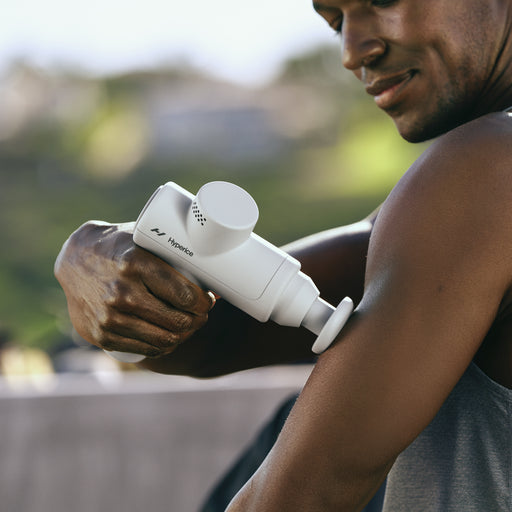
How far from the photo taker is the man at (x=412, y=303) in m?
0.89

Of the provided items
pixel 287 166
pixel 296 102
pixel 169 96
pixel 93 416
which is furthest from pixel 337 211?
pixel 93 416

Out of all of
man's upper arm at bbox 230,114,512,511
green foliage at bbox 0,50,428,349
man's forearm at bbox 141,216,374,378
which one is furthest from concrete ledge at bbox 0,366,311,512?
green foliage at bbox 0,50,428,349

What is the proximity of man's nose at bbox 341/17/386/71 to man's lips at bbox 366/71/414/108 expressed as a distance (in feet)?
0.11

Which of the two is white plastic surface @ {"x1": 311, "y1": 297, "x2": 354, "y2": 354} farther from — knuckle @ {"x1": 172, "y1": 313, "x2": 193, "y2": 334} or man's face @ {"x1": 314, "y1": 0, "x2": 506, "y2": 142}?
man's face @ {"x1": 314, "y1": 0, "x2": 506, "y2": 142}

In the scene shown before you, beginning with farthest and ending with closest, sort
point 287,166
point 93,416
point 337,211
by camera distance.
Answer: point 287,166 → point 337,211 → point 93,416

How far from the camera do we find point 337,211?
24.2m

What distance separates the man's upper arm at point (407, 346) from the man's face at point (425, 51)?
0.28 metres

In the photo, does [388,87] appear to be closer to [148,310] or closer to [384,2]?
[384,2]

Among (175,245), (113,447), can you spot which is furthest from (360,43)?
(113,447)

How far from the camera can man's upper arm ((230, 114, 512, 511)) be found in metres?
0.88

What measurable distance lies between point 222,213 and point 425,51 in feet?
1.38

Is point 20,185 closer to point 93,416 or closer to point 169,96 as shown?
point 169,96

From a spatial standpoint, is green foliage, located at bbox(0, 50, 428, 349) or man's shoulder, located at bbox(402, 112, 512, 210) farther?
green foliage, located at bbox(0, 50, 428, 349)

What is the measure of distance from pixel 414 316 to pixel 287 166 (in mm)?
28190
